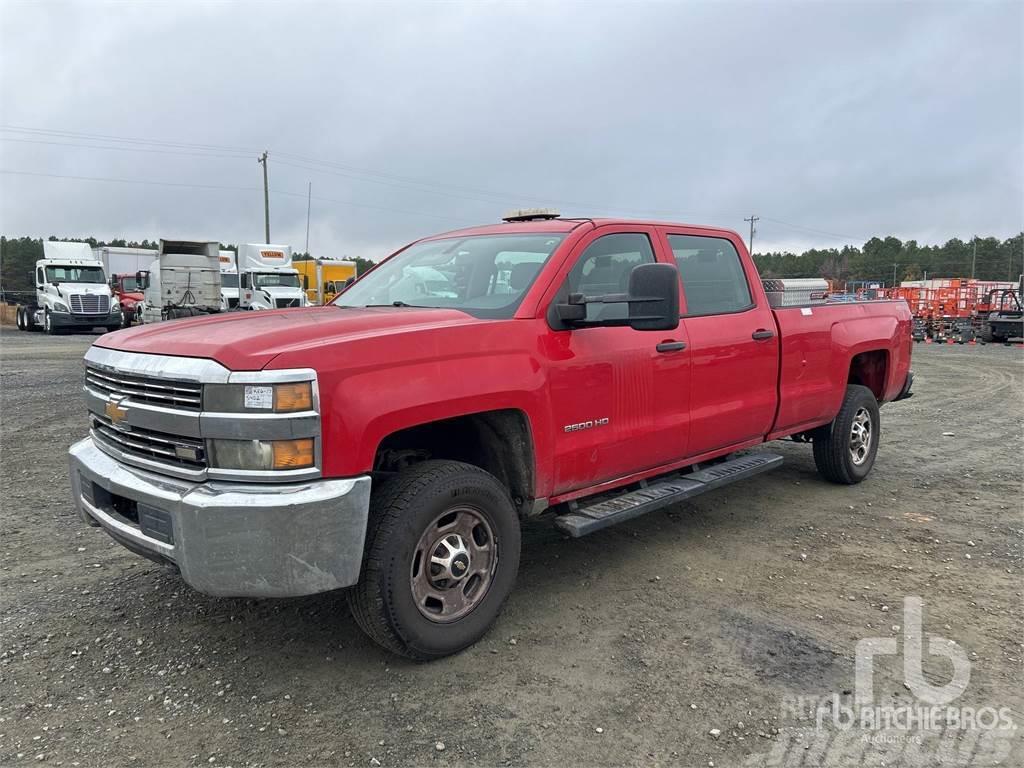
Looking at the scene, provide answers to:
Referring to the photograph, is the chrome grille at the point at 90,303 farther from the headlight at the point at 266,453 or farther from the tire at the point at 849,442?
the headlight at the point at 266,453

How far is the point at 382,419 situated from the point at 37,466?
4995 millimetres

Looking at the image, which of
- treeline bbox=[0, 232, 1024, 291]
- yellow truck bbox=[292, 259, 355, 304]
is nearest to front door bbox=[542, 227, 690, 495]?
yellow truck bbox=[292, 259, 355, 304]

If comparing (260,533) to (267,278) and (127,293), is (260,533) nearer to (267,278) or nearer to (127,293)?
(267,278)

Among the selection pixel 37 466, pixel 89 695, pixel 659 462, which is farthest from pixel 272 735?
pixel 37 466

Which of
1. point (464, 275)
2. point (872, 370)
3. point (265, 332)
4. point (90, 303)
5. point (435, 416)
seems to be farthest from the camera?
point (90, 303)

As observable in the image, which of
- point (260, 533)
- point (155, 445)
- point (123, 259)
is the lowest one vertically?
point (260, 533)

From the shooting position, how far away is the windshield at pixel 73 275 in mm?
25938

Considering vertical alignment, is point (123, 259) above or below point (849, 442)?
above

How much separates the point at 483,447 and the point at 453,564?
0.63 metres

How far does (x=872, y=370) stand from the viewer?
6.24 m

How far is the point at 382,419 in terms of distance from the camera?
2.86 meters

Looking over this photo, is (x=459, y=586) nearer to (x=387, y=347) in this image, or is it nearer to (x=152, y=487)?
(x=387, y=347)

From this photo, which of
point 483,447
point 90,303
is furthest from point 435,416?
point 90,303

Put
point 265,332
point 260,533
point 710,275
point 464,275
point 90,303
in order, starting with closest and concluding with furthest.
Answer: point 260,533 → point 265,332 → point 464,275 → point 710,275 → point 90,303
